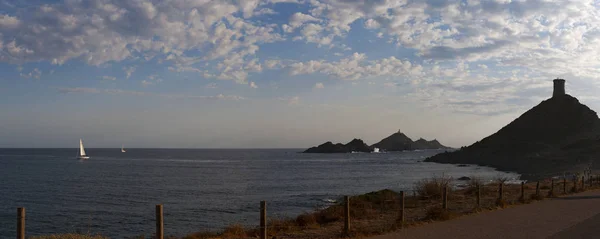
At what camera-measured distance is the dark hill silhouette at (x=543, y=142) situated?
310 ft

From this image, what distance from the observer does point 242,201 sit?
121ft

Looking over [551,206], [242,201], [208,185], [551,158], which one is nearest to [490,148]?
[551,158]

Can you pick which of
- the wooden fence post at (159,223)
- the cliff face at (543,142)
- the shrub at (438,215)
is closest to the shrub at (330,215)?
the shrub at (438,215)

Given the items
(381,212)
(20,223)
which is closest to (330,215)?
(381,212)

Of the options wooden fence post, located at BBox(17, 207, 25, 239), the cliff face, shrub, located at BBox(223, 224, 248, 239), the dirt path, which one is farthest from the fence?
the cliff face

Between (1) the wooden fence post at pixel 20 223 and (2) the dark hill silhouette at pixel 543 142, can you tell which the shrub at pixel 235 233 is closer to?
(1) the wooden fence post at pixel 20 223

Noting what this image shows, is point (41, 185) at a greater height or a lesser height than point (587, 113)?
lesser

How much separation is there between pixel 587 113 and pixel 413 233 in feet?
447

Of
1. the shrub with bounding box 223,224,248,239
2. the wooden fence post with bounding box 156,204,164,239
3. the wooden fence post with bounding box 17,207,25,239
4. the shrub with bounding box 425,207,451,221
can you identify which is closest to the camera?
the wooden fence post with bounding box 17,207,25,239

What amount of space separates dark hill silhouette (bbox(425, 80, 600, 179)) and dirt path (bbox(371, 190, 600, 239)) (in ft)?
239

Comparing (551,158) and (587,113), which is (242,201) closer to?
(551,158)

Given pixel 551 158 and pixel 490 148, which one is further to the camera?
pixel 490 148

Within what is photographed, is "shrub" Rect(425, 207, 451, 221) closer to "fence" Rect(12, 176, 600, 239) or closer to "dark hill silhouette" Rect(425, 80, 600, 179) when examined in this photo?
"fence" Rect(12, 176, 600, 239)

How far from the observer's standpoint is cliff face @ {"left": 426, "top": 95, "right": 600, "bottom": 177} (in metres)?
94.8
